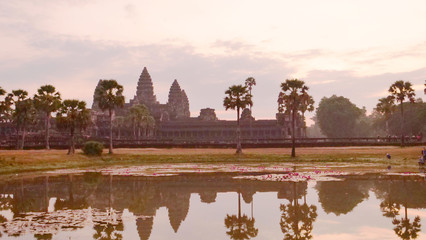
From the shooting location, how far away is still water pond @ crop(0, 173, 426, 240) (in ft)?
52.0

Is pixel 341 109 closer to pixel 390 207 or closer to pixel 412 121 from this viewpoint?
pixel 412 121

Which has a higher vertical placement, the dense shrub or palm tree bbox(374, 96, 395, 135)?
palm tree bbox(374, 96, 395, 135)

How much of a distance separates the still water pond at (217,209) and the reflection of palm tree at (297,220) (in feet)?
0.12

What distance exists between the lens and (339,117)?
451ft

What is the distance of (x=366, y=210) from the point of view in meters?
19.6

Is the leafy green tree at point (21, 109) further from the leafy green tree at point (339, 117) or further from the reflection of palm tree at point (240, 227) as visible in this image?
the leafy green tree at point (339, 117)

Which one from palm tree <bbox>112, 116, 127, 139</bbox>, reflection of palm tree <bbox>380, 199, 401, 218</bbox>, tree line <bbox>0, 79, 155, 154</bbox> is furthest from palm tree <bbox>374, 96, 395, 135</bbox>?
palm tree <bbox>112, 116, 127, 139</bbox>

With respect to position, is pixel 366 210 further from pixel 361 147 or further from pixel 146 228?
pixel 361 147

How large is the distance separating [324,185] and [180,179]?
11.2 m

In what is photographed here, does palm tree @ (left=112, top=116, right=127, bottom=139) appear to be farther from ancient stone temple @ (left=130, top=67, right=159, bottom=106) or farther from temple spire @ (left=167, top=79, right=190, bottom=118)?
temple spire @ (left=167, top=79, right=190, bottom=118)

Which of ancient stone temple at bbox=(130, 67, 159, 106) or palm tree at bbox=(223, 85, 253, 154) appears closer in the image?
palm tree at bbox=(223, 85, 253, 154)

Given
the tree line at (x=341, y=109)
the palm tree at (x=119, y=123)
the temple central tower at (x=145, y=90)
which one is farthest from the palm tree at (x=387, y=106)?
the temple central tower at (x=145, y=90)

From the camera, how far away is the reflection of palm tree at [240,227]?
613 inches

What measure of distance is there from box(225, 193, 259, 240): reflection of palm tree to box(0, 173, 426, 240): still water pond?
0.04 meters
